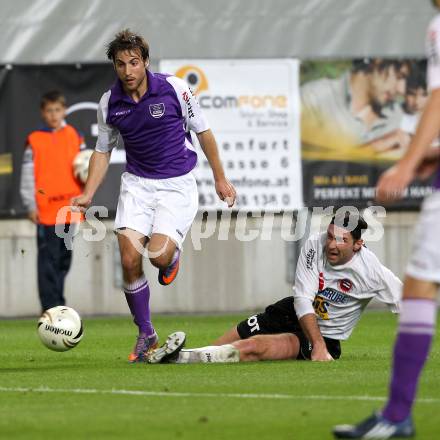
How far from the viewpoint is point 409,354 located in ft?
19.2

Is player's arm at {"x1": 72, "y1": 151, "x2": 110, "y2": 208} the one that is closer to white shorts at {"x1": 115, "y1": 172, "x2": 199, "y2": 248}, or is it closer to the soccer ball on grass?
white shorts at {"x1": 115, "y1": 172, "x2": 199, "y2": 248}

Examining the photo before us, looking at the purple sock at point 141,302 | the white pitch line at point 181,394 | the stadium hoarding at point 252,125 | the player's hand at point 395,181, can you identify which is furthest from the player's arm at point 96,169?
the stadium hoarding at point 252,125

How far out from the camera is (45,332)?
9.86m

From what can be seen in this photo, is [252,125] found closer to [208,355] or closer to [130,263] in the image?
[130,263]

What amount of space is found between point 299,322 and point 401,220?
27.3 feet

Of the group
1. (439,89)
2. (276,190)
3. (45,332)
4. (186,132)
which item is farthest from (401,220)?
(439,89)

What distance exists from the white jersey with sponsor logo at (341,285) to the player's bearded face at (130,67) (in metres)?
1.73

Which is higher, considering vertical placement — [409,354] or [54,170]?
→ [54,170]

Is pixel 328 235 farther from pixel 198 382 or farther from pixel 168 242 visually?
pixel 198 382

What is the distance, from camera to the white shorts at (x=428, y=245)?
5.82 meters

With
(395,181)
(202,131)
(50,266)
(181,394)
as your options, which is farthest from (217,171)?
(50,266)

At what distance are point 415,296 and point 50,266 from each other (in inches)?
385

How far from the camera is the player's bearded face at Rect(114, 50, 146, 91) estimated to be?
1009 cm

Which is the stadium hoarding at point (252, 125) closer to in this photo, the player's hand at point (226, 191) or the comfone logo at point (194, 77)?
the comfone logo at point (194, 77)
